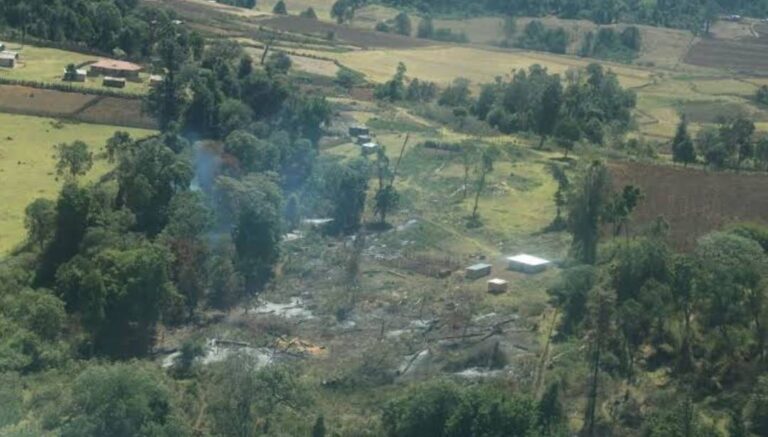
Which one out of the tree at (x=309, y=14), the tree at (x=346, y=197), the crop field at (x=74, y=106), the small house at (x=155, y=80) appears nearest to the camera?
the tree at (x=346, y=197)

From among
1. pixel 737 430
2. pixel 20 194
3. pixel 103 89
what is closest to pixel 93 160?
pixel 20 194

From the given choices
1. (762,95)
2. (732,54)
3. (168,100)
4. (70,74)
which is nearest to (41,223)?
(168,100)

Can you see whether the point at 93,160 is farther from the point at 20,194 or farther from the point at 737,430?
the point at 737,430

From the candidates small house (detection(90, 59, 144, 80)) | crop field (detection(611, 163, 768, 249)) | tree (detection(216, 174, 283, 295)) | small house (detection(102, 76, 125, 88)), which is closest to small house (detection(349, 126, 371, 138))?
small house (detection(102, 76, 125, 88))

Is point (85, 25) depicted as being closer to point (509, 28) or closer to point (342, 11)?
point (342, 11)

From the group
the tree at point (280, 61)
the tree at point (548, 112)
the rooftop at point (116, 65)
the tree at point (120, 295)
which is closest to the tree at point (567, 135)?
the tree at point (548, 112)

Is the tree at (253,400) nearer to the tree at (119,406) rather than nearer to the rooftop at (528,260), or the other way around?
the tree at (119,406)

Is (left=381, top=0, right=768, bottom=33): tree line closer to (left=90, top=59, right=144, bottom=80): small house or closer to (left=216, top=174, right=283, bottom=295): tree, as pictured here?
(left=90, top=59, right=144, bottom=80): small house
